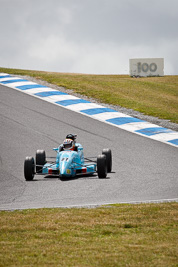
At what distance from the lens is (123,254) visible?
232 inches

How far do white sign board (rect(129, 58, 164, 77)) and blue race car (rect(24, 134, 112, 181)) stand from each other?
3467cm

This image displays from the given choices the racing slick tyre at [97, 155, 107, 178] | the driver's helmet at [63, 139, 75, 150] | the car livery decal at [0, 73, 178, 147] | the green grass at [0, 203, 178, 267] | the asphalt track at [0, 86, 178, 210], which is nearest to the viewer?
the green grass at [0, 203, 178, 267]

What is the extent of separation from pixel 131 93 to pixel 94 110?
7.03m

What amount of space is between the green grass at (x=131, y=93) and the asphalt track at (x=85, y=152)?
4250 mm

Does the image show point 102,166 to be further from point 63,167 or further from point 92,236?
point 92,236

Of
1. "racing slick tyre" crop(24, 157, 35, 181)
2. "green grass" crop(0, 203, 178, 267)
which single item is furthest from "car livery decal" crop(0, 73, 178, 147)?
"green grass" crop(0, 203, 178, 267)

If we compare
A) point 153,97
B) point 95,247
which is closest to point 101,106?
point 153,97

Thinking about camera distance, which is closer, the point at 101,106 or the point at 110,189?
the point at 110,189

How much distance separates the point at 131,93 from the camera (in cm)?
3070

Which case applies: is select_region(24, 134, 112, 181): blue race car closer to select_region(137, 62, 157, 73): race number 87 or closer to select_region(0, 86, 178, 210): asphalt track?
select_region(0, 86, 178, 210): asphalt track

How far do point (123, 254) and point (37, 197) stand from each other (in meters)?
4.92

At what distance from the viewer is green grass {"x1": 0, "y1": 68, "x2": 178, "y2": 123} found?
2631cm

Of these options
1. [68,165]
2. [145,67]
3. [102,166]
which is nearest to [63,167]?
[68,165]

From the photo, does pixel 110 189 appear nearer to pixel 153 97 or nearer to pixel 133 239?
pixel 133 239
